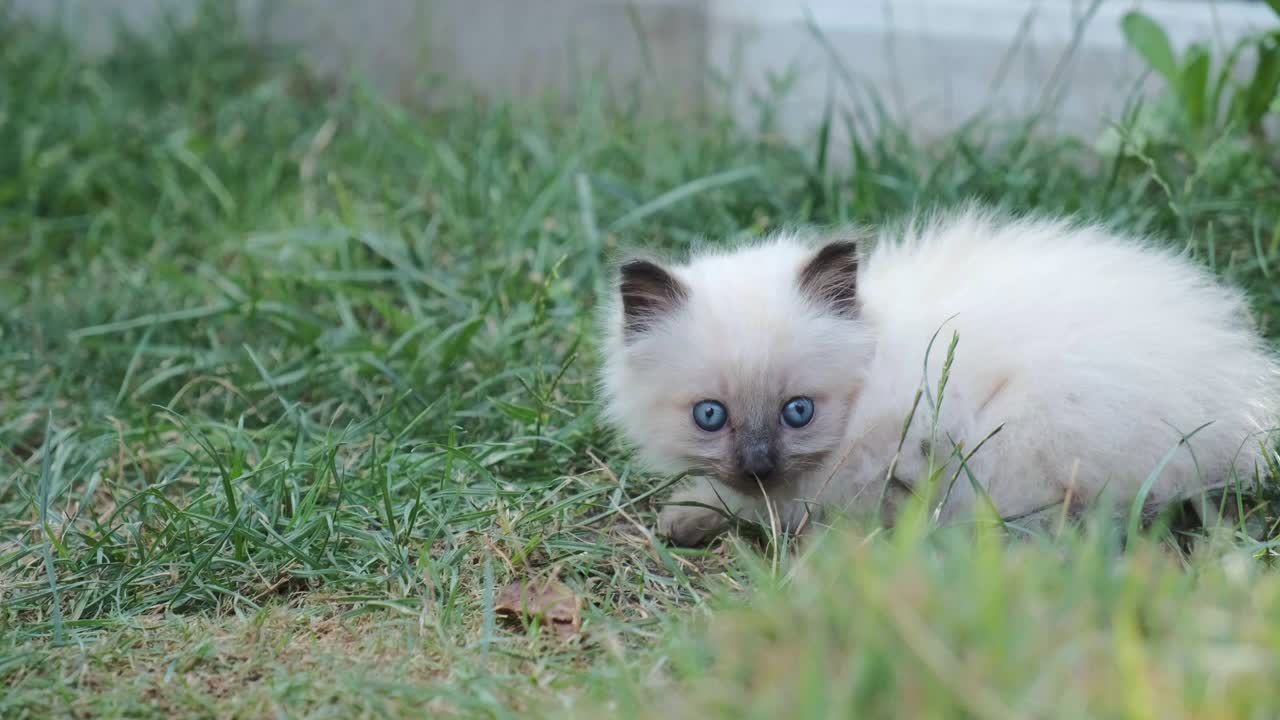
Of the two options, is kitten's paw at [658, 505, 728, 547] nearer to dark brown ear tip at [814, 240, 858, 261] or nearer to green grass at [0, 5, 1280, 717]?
green grass at [0, 5, 1280, 717]

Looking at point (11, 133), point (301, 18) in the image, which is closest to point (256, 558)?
point (11, 133)

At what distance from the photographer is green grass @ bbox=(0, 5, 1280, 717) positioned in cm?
163

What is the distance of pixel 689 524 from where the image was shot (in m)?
2.97

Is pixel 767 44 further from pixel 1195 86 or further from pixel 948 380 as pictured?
pixel 948 380

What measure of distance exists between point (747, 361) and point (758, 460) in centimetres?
24

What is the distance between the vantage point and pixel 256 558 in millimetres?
2846

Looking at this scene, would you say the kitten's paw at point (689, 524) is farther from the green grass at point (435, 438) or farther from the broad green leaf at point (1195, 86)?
the broad green leaf at point (1195, 86)

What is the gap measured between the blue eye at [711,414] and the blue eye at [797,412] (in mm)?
148

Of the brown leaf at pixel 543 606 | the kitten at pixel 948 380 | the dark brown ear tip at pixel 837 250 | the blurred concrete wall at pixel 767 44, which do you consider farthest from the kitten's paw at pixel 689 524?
the blurred concrete wall at pixel 767 44

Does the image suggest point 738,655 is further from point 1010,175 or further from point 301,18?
point 301,18

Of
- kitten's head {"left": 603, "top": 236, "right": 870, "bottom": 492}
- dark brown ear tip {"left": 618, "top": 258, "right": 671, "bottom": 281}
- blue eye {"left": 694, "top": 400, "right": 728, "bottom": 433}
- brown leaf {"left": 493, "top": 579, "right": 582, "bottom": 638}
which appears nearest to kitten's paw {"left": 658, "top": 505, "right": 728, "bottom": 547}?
kitten's head {"left": 603, "top": 236, "right": 870, "bottom": 492}

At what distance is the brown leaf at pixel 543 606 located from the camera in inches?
99.8

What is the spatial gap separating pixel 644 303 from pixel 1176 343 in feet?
4.12

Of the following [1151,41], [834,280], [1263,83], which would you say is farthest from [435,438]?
[1263,83]
